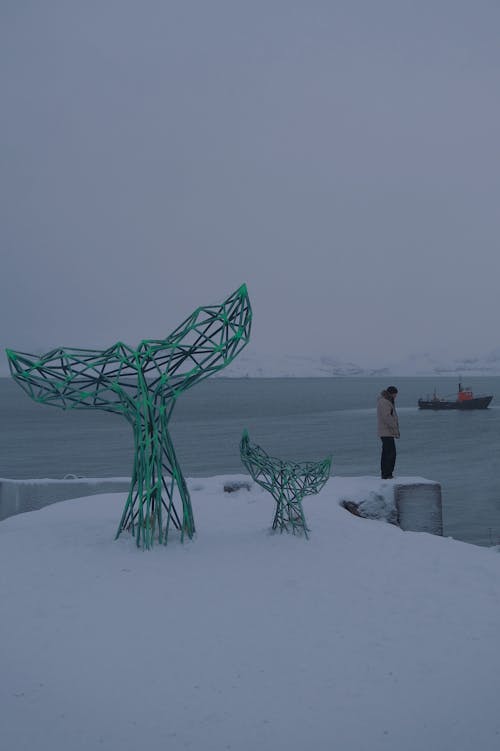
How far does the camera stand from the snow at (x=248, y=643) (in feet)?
11.3

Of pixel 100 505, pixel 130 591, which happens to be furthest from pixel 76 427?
pixel 130 591

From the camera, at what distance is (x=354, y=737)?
11.1 feet

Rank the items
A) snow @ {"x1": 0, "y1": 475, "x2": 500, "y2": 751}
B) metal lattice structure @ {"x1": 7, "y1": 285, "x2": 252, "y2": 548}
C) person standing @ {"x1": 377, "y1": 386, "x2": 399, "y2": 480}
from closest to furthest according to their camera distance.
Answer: snow @ {"x1": 0, "y1": 475, "x2": 500, "y2": 751} → metal lattice structure @ {"x1": 7, "y1": 285, "x2": 252, "y2": 548} → person standing @ {"x1": 377, "y1": 386, "x2": 399, "y2": 480}

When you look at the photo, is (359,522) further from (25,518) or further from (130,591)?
(25,518)

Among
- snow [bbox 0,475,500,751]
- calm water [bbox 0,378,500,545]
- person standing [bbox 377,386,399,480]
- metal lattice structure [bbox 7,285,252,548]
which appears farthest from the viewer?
calm water [bbox 0,378,500,545]

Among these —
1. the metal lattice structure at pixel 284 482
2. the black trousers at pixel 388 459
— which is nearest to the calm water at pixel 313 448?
the black trousers at pixel 388 459

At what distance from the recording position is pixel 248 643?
14.5 ft

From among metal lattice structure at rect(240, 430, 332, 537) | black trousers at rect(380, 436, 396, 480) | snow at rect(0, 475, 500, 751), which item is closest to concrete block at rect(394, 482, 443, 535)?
black trousers at rect(380, 436, 396, 480)

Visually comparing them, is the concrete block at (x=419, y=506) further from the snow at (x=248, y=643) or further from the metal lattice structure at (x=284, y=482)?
the metal lattice structure at (x=284, y=482)

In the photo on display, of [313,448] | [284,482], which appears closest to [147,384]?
[284,482]

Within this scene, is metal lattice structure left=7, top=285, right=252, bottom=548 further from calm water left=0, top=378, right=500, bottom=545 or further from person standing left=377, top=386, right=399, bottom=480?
calm water left=0, top=378, right=500, bottom=545

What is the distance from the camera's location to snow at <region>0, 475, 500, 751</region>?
11.3 feet

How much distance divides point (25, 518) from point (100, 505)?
103 centimetres

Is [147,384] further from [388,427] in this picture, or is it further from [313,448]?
[313,448]
